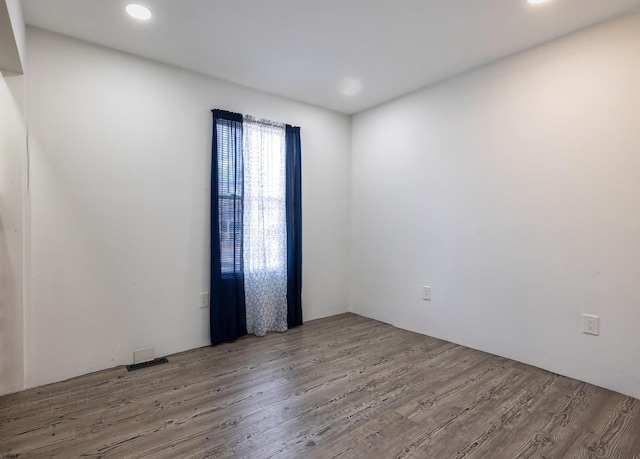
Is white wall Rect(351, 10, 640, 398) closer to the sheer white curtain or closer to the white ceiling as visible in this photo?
the white ceiling

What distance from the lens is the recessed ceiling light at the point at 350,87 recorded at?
10.6ft

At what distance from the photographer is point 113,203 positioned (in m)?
2.61

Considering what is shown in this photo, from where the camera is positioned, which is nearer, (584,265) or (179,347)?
(584,265)

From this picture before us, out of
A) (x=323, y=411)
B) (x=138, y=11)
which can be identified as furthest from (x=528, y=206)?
(x=138, y=11)

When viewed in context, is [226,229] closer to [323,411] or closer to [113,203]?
[113,203]

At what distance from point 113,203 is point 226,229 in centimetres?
94

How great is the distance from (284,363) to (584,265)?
238 cm

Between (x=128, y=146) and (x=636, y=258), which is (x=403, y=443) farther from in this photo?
(x=128, y=146)

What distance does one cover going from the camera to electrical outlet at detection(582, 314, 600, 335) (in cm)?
233

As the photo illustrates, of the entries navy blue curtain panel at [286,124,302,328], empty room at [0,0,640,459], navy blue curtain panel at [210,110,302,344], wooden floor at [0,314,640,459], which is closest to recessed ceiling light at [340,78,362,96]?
empty room at [0,0,640,459]

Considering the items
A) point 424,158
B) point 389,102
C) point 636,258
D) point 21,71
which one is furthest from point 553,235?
point 21,71

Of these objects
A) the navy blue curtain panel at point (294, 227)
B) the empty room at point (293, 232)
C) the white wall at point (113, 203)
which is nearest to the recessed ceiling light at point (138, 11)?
the empty room at point (293, 232)

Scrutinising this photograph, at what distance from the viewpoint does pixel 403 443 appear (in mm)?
1737

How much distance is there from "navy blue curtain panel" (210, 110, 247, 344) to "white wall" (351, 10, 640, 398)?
5.49 feet
